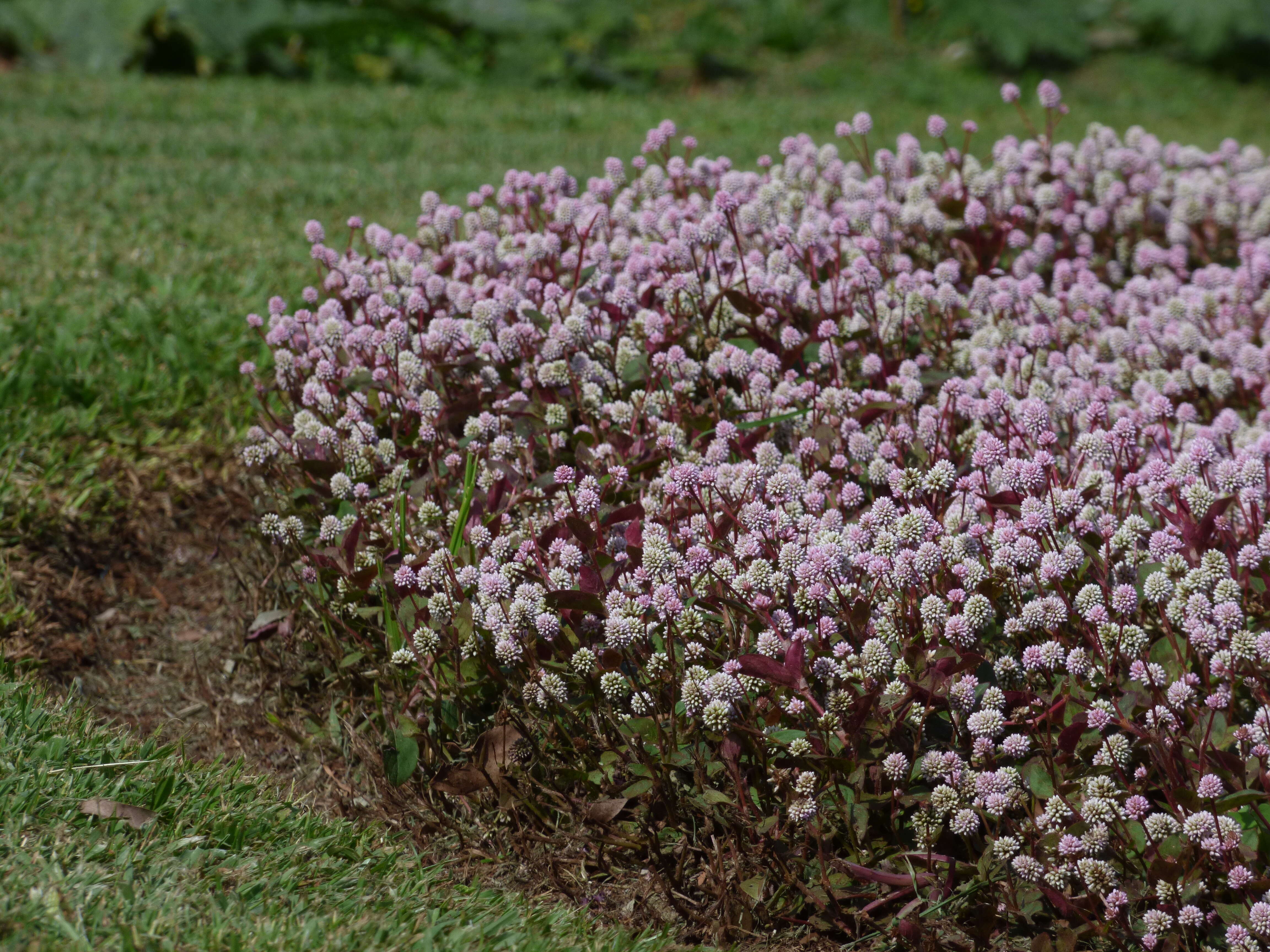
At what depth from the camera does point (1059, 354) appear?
12.2ft

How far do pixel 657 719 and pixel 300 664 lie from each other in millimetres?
1308

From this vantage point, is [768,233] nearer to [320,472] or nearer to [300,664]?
[320,472]

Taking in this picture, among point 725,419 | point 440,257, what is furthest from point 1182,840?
point 440,257

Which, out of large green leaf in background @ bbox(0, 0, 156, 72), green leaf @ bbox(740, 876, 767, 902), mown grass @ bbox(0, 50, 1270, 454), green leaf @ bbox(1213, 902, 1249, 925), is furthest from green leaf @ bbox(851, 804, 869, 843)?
large green leaf in background @ bbox(0, 0, 156, 72)

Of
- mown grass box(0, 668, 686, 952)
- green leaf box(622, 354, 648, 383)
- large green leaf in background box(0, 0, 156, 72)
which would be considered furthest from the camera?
large green leaf in background box(0, 0, 156, 72)

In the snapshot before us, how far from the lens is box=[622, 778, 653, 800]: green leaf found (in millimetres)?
2502

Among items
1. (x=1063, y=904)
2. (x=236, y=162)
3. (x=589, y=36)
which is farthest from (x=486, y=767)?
(x=589, y=36)

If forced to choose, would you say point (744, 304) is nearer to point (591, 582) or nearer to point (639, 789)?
point (591, 582)

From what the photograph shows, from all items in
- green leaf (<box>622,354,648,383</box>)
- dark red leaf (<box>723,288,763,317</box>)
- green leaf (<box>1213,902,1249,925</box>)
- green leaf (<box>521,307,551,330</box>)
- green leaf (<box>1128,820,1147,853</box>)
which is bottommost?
green leaf (<box>1213,902,1249,925</box>)

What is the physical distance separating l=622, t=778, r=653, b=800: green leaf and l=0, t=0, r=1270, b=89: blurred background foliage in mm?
8815

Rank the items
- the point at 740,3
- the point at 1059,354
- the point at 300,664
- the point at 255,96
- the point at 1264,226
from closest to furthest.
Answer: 1. the point at 300,664
2. the point at 1059,354
3. the point at 1264,226
4. the point at 255,96
5. the point at 740,3

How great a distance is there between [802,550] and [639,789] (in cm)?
67

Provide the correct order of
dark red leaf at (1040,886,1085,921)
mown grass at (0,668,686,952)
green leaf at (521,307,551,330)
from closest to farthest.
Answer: mown grass at (0,668,686,952), dark red leaf at (1040,886,1085,921), green leaf at (521,307,551,330)

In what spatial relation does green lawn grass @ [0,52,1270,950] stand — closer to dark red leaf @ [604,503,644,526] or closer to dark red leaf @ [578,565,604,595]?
dark red leaf @ [578,565,604,595]
